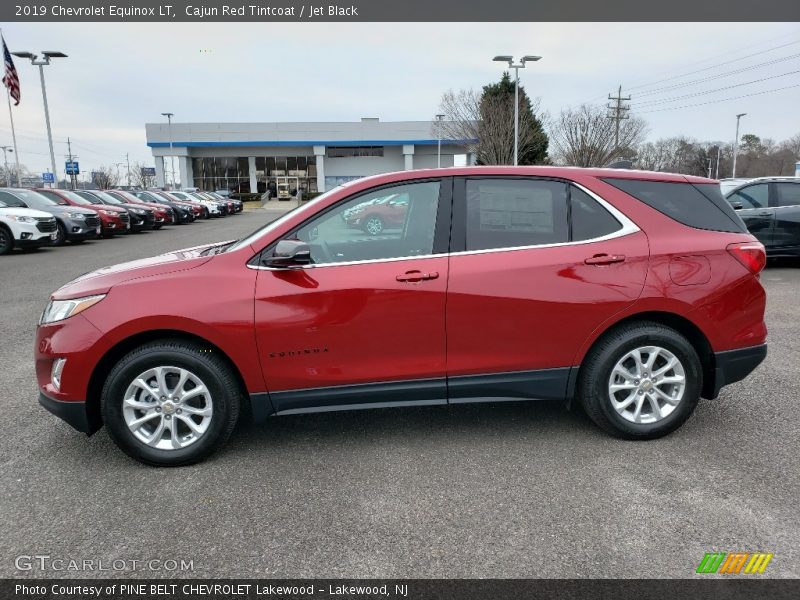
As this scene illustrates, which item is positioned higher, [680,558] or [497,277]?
[497,277]

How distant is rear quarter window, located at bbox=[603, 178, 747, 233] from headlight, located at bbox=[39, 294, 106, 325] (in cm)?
328

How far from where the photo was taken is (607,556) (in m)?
2.53

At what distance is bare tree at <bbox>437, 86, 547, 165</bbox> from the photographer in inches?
1348

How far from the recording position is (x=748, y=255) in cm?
362

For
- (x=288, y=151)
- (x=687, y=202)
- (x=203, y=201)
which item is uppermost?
(x=288, y=151)

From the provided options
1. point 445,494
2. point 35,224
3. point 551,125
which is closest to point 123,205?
point 35,224

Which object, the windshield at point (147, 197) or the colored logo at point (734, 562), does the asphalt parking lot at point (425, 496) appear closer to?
the colored logo at point (734, 562)

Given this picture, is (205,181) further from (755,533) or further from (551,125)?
(755,533)

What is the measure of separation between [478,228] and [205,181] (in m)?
62.0

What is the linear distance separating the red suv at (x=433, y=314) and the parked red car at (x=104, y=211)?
56.3 ft

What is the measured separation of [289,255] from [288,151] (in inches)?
2320

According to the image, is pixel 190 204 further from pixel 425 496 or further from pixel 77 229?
pixel 425 496

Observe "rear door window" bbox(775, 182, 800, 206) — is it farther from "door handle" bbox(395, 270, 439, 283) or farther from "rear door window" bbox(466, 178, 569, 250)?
"door handle" bbox(395, 270, 439, 283)

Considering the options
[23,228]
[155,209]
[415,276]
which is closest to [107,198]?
[155,209]
